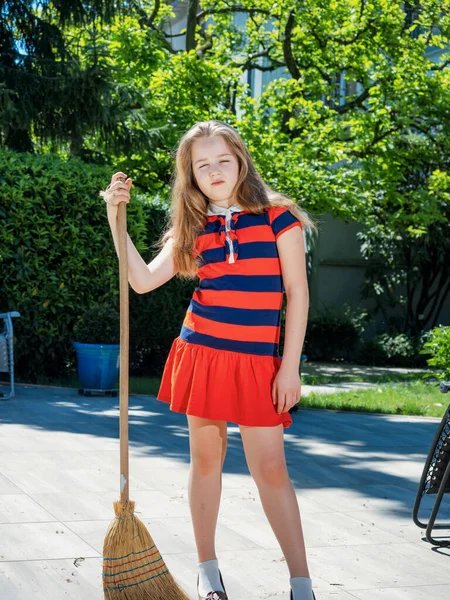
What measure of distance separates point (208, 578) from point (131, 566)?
31cm

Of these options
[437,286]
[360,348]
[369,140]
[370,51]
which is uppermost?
[370,51]

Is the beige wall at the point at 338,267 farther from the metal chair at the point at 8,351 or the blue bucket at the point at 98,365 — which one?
the metal chair at the point at 8,351

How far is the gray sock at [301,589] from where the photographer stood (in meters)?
3.09

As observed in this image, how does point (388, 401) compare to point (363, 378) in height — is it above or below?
above

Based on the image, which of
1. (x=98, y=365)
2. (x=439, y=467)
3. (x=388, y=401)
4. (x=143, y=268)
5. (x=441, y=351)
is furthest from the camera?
(x=441, y=351)

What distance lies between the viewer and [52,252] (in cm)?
Result: 1010

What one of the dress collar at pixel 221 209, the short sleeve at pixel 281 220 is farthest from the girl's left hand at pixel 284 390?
the dress collar at pixel 221 209

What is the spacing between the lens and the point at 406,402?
374 inches

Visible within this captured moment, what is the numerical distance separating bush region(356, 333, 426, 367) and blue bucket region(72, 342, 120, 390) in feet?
29.4

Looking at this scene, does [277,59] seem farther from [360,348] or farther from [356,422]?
[356,422]

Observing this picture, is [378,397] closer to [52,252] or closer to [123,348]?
[52,252]

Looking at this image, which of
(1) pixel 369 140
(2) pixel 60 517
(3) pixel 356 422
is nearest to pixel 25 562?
(2) pixel 60 517

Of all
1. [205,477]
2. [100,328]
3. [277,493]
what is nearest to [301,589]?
[277,493]

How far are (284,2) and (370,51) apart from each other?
6.00 ft
